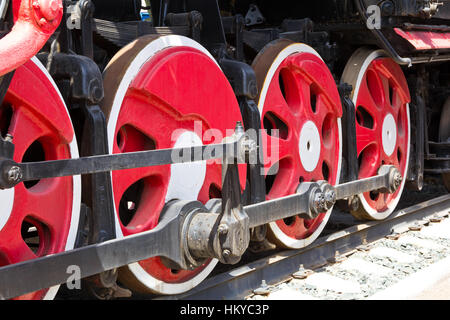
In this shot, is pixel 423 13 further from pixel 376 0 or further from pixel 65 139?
pixel 65 139

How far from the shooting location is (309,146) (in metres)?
3.72

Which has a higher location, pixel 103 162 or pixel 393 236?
pixel 103 162

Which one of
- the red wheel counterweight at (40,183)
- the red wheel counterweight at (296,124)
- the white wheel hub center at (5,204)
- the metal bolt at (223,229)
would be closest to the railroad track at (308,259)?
the red wheel counterweight at (296,124)

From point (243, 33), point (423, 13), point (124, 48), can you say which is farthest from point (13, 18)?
point (423, 13)

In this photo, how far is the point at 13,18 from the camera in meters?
1.94

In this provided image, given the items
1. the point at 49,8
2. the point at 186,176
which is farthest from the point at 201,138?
the point at 49,8

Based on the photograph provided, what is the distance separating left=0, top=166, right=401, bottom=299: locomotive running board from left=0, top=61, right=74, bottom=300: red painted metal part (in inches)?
6.7

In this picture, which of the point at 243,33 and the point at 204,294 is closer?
the point at 204,294

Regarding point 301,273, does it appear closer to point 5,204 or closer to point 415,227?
point 415,227

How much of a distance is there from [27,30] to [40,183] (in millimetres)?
608

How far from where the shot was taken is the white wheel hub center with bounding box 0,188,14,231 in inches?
81.1

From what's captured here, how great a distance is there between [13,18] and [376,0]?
2.56 metres

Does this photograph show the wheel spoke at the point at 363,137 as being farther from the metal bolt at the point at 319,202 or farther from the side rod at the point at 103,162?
the side rod at the point at 103,162

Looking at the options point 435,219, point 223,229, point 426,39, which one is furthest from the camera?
point 435,219
